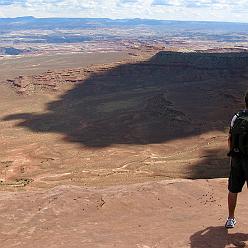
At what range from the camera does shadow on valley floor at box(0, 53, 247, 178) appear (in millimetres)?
45094

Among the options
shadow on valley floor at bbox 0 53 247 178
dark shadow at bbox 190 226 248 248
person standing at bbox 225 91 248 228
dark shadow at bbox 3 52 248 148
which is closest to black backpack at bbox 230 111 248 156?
person standing at bbox 225 91 248 228

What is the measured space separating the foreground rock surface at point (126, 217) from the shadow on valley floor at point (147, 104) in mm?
17552

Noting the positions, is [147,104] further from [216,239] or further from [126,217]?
[216,239]

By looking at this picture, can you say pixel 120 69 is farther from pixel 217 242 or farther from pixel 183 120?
pixel 217 242

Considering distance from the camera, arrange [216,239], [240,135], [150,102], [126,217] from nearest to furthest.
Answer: [240,135] < [216,239] < [126,217] < [150,102]

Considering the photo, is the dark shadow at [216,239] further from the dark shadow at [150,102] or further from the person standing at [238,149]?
the dark shadow at [150,102]

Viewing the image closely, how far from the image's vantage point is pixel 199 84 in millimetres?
63531

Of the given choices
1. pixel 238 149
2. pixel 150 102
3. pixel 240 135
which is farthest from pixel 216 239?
pixel 150 102

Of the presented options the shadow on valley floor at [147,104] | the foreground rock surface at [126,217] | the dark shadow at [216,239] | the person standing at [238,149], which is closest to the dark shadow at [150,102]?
the shadow on valley floor at [147,104]

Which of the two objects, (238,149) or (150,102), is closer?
(238,149)

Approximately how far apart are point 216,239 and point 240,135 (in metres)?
1.78

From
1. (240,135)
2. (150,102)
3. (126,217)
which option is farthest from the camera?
(150,102)

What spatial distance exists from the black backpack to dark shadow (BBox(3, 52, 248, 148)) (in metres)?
34.4

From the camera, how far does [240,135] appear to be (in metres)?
7.37
